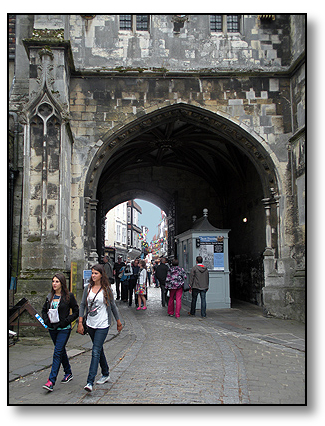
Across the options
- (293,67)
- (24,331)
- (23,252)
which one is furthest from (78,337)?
(293,67)

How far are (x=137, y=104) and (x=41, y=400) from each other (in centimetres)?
840

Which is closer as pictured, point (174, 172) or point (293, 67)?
point (293, 67)

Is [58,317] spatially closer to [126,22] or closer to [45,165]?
[45,165]

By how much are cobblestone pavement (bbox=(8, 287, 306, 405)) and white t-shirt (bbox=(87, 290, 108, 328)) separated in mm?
688

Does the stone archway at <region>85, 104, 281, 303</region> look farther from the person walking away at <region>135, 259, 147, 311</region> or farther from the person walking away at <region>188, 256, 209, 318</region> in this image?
the person walking away at <region>188, 256, 209, 318</region>

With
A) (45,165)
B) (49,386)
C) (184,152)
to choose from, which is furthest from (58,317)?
(184,152)

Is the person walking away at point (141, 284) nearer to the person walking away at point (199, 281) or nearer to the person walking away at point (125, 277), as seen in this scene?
the person walking away at point (125, 277)

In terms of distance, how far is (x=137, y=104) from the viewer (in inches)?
436

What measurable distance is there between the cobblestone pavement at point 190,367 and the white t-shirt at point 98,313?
0.69 m

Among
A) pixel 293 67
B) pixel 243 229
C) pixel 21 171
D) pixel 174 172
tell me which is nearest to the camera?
pixel 21 171

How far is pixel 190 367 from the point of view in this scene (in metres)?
5.49

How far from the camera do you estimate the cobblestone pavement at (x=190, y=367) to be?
4.24m

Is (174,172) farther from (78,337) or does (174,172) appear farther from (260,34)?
(78,337)

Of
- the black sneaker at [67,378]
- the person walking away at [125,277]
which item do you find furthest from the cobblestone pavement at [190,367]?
the person walking away at [125,277]
